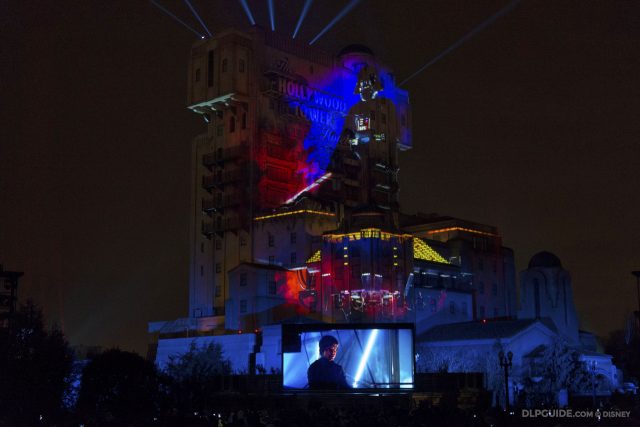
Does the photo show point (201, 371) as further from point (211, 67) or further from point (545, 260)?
point (545, 260)

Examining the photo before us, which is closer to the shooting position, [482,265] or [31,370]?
[31,370]

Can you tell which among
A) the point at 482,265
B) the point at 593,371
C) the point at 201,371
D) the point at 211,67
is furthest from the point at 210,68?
the point at 593,371

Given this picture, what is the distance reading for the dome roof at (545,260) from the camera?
96938mm

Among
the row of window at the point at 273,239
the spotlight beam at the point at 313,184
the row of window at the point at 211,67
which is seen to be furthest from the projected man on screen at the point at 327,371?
the row of window at the point at 211,67

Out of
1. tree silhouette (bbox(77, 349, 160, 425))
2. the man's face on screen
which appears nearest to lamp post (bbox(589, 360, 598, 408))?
the man's face on screen

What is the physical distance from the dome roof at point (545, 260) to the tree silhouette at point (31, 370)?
5592 centimetres

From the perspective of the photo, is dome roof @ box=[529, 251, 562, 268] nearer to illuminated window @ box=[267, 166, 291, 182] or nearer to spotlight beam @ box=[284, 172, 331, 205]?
spotlight beam @ box=[284, 172, 331, 205]

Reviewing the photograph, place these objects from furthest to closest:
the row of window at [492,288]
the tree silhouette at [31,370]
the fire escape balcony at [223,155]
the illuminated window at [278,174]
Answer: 1. the row of window at [492,288]
2. the illuminated window at [278,174]
3. the fire escape balcony at [223,155]
4. the tree silhouette at [31,370]

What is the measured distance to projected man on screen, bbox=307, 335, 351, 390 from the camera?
65062 millimetres

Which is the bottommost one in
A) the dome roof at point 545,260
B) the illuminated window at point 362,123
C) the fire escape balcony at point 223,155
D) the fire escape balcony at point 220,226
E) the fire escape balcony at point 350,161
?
the dome roof at point 545,260

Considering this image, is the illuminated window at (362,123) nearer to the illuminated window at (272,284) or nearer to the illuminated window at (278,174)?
the illuminated window at (278,174)

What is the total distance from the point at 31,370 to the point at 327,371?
74.3 feet

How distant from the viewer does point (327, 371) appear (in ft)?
214

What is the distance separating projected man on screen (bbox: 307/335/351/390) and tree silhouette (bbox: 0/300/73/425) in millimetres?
18005
